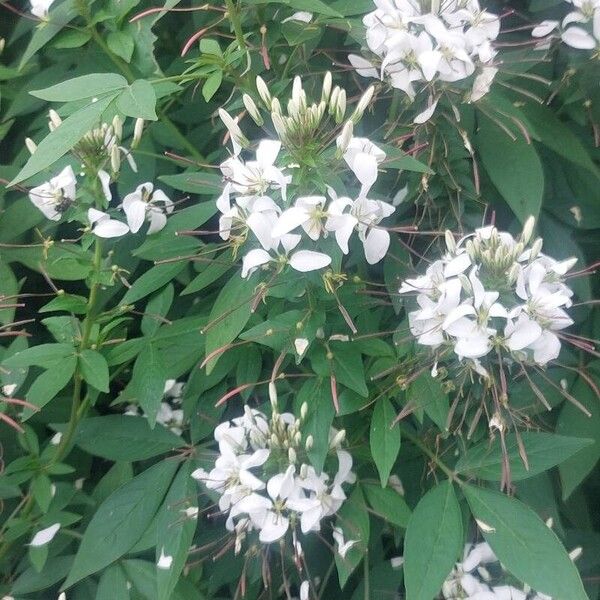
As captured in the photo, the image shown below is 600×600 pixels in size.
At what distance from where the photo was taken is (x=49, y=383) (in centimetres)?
115

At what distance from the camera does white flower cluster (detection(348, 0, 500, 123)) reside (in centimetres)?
100

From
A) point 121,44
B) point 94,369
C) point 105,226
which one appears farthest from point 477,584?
point 121,44

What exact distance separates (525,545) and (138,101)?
74cm

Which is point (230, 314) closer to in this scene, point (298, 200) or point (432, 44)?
point (298, 200)

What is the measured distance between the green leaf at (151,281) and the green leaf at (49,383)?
0.12 meters

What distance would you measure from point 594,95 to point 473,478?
2.00 feet

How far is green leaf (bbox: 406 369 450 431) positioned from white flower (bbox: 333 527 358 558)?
205 mm

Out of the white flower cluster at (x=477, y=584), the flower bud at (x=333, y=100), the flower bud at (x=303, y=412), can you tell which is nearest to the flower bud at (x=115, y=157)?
the flower bud at (x=333, y=100)

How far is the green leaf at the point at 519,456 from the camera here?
1047 millimetres

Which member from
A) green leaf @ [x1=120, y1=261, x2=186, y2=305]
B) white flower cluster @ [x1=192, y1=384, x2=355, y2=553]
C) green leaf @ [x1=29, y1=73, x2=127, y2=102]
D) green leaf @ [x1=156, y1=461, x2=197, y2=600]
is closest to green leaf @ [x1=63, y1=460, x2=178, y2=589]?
green leaf @ [x1=156, y1=461, x2=197, y2=600]

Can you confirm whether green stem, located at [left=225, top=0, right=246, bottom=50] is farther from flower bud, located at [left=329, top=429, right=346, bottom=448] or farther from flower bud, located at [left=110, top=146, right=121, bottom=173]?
flower bud, located at [left=329, top=429, right=346, bottom=448]

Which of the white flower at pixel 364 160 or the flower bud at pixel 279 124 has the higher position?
the flower bud at pixel 279 124

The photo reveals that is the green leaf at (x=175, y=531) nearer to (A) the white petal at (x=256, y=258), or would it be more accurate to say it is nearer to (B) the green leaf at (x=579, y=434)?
(A) the white petal at (x=256, y=258)

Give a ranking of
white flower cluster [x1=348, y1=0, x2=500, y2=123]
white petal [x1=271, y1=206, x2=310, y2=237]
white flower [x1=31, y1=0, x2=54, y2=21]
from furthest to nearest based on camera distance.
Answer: white flower [x1=31, y1=0, x2=54, y2=21], white flower cluster [x1=348, y1=0, x2=500, y2=123], white petal [x1=271, y1=206, x2=310, y2=237]
